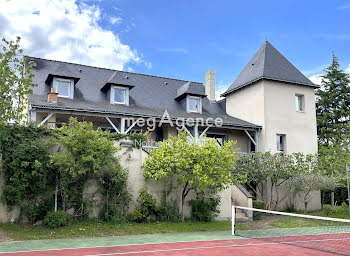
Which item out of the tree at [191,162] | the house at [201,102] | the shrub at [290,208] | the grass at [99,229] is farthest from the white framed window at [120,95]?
the shrub at [290,208]

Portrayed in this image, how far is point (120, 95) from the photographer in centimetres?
2425

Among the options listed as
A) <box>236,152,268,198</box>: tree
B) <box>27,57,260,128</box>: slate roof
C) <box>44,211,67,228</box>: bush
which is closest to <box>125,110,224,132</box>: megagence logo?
<box>27,57,260,128</box>: slate roof

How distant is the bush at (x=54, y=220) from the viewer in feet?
47.0

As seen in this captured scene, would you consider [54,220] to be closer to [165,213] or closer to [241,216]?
[165,213]

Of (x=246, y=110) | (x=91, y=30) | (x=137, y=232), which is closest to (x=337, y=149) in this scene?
(x=246, y=110)

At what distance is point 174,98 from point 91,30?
10.5 meters

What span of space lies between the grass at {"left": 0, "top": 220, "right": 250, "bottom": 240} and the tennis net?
129 cm

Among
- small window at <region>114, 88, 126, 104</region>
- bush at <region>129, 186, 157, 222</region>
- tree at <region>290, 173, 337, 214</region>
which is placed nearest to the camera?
bush at <region>129, 186, 157, 222</region>

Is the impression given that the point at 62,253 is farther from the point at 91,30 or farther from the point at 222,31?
the point at 222,31

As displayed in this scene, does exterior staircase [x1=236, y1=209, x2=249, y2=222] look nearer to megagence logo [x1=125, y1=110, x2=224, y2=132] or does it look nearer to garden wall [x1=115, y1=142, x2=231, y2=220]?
garden wall [x1=115, y1=142, x2=231, y2=220]

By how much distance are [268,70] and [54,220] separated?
18486 millimetres

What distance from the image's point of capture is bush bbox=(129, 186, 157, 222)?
1661 cm

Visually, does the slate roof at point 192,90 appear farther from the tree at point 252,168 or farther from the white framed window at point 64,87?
the white framed window at point 64,87

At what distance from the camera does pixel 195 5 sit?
1966 cm
